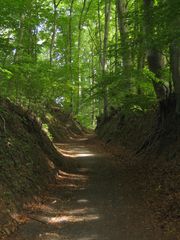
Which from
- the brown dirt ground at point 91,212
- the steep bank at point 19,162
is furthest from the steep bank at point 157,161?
the steep bank at point 19,162

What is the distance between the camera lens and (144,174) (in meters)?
11.5

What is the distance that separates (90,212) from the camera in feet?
25.7

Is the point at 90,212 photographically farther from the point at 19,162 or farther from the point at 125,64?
the point at 125,64

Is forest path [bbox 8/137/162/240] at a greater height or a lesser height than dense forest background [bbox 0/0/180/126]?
lesser

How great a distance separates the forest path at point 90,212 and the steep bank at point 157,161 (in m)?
0.31

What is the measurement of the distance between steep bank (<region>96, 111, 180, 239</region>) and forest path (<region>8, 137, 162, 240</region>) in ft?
1.03

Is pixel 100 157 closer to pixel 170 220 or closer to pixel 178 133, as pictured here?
pixel 178 133

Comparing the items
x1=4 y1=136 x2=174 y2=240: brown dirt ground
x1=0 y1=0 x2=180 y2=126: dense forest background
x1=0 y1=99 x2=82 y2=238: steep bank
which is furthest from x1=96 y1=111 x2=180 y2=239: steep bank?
x1=0 y1=99 x2=82 y2=238: steep bank

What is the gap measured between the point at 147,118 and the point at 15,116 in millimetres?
9192

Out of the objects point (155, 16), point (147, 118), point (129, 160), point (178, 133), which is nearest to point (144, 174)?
point (178, 133)

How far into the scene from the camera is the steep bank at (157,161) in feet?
23.9

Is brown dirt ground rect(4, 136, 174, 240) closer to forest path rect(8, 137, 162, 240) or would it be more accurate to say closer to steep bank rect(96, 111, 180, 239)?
forest path rect(8, 137, 162, 240)

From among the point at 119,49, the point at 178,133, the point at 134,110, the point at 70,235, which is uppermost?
the point at 119,49

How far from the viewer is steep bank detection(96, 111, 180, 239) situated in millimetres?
7289
